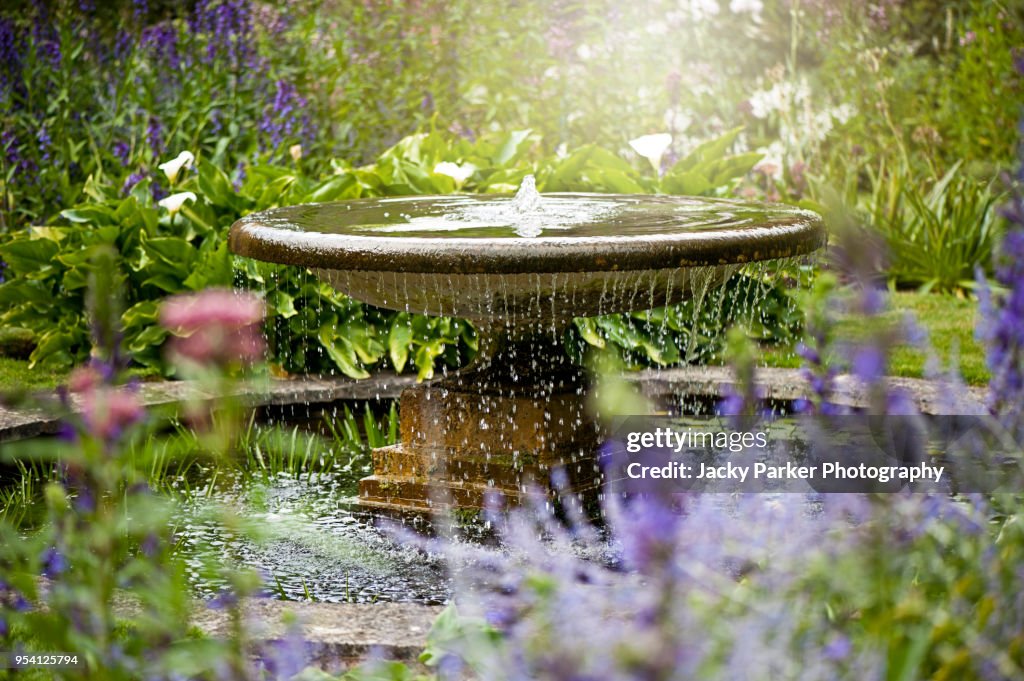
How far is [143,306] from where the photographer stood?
520 centimetres

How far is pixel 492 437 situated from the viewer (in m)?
3.62

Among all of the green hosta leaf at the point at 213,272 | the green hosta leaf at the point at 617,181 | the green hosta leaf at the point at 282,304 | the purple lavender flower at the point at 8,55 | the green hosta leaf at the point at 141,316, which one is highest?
the purple lavender flower at the point at 8,55

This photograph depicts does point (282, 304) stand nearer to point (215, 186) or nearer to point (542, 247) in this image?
point (215, 186)

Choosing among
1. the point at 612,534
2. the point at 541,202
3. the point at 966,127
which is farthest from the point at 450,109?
the point at 612,534

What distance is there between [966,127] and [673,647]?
832cm

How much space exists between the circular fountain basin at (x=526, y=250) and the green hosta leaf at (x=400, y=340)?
915 millimetres

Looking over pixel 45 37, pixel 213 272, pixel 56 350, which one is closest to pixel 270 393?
pixel 213 272

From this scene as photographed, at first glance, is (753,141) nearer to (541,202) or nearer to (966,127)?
(966,127)

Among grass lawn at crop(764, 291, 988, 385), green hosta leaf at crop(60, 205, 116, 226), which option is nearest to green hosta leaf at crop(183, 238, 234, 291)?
green hosta leaf at crop(60, 205, 116, 226)

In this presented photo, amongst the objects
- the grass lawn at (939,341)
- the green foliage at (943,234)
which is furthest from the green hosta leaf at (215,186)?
the green foliage at (943,234)

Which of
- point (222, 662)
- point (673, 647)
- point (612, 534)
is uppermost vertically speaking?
point (673, 647)

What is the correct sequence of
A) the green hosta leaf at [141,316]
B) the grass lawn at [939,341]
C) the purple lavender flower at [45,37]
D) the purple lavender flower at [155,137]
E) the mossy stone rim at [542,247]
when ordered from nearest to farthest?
the mossy stone rim at [542,247] < the green hosta leaf at [141,316] < the grass lawn at [939,341] < the purple lavender flower at [155,137] < the purple lavender flower at [45,37]

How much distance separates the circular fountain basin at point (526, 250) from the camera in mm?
2906

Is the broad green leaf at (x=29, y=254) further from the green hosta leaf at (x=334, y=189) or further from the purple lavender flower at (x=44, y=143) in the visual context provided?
the purple lavender flower at (x=44, y=143)
